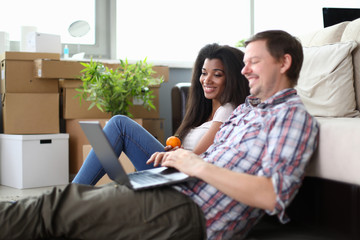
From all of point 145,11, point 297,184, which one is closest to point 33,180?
point 145,11

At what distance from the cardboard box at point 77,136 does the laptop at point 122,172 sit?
66.1 inches

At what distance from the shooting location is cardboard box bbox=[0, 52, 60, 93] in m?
2.95

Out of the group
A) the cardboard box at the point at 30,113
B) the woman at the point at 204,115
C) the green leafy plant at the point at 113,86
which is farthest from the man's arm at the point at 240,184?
the cardboard box at the point at 30,113

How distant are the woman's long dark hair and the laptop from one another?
1.83 feet

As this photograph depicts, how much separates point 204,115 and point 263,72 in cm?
70

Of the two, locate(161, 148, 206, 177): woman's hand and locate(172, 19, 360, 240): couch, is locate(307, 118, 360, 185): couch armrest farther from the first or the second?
locate(161, 148, 206, 177): woman's hand

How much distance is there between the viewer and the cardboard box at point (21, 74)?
295 cm

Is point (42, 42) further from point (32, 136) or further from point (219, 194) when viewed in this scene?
point (219, 194)

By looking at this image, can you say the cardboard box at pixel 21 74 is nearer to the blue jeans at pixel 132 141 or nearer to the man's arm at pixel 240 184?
the blue jeans at pixel 132 141

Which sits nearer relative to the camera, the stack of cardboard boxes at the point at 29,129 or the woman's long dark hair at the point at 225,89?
the woman's long dark hair at the point at 225,89

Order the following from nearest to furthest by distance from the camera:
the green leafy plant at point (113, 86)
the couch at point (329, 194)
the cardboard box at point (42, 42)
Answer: the couch at point (329, 194), the green leafy plant at point (113, 86), the cardboard box at point (42, 42)

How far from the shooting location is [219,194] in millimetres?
1224

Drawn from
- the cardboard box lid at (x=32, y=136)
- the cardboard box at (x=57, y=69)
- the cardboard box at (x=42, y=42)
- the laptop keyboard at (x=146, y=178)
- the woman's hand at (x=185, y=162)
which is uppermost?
the cardboard box at (x=42, y=42)

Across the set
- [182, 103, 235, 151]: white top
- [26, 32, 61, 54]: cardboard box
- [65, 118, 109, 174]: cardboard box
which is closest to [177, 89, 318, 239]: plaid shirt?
[182, 103, 235, 151]: white top
